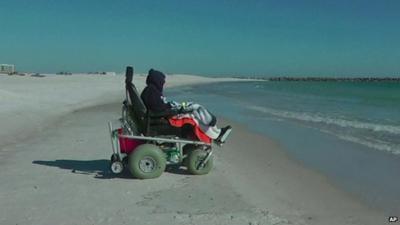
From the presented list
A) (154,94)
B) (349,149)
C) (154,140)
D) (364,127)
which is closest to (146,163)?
(154,140)

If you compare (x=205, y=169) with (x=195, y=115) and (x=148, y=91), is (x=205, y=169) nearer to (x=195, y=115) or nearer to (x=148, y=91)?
(x=195, y=115)

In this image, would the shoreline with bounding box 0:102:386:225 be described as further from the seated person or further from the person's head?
the person's head

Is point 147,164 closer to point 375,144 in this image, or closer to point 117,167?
point 117,167

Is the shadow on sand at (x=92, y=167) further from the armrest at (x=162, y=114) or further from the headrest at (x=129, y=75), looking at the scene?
the headrest at (x=129, y=75)

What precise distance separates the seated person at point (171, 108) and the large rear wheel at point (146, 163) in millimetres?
708

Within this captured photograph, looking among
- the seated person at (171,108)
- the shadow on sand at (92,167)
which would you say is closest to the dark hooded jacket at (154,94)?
the seated person at (171,108)

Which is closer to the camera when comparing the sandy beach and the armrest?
the sandy beach

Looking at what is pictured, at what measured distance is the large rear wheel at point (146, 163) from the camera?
782 cm

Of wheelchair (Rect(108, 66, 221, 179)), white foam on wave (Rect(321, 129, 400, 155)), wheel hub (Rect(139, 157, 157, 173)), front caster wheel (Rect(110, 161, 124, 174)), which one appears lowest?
white foam on wave (Rect(321, 129, 400, 155))

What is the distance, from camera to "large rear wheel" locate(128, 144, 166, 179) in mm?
7816

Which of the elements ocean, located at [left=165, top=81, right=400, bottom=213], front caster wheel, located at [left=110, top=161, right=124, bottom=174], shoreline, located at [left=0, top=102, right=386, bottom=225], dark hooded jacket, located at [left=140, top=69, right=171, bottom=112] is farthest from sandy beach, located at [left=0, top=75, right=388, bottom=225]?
dark hooded jacket, located at [left=140, top=69, right=171, bottom=112]

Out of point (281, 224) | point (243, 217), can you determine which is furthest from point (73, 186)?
point (281, 224)

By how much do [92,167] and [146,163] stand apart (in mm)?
1535

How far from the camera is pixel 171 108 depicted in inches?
324
